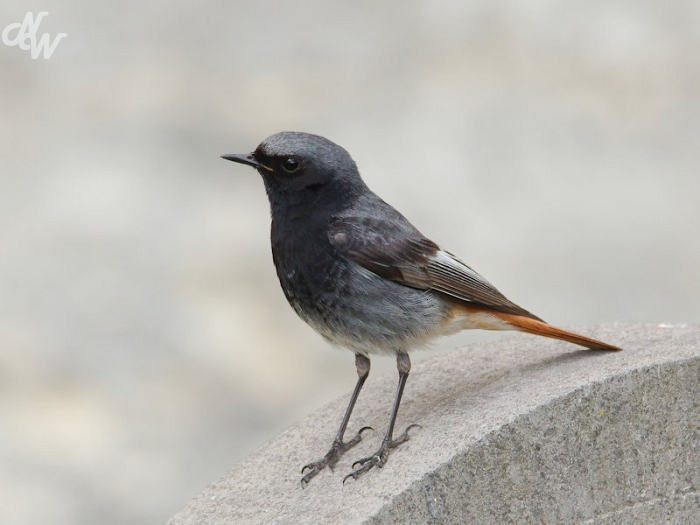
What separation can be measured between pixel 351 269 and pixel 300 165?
43 cm

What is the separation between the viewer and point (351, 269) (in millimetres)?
3668

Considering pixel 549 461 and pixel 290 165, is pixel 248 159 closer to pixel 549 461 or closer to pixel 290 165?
pixel 290 165

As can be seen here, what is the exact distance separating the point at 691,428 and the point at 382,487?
1083mm

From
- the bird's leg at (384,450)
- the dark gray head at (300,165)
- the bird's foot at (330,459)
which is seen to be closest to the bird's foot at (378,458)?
the bird's leg at (384,450)

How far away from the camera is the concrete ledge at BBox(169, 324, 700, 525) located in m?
3.19

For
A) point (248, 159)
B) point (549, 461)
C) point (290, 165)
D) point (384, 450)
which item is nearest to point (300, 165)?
point (290, 165)

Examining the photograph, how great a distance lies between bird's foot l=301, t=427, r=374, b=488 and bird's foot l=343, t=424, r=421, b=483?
18 centimetres

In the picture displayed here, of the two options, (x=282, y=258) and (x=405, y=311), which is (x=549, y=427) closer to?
(x=405, y=311)

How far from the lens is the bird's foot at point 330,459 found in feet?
12.1

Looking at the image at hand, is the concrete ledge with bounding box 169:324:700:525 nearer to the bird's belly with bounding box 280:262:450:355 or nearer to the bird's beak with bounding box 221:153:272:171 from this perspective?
the bird's belly with bounding box 280:262:450:355

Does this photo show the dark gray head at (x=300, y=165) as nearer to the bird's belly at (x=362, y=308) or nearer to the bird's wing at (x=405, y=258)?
the bird's wing at (x=405, y=258)

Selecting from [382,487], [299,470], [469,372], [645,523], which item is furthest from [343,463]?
[645,523]

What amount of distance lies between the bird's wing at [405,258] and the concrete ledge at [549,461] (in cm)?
40

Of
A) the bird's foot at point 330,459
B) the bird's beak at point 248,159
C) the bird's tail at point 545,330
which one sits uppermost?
the bird's beak at point 248,159
